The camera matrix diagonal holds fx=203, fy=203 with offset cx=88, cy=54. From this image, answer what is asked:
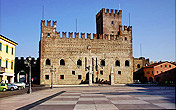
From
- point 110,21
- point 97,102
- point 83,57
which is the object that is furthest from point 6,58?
point 110,21

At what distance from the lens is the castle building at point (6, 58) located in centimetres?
3347

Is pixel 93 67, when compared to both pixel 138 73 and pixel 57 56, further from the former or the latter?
pixel 138 73

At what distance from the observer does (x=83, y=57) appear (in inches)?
1822

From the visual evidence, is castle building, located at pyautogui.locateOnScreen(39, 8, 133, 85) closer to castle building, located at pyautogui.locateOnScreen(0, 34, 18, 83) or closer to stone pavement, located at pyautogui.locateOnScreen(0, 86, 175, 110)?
castle building, located at pyautogui.locateOnScreen(0, 34, 18, 83)

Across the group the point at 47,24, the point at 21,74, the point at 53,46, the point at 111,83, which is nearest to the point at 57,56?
the point at 53,46

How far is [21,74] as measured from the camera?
5881 centimetres

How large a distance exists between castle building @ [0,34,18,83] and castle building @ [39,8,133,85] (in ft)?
25.9

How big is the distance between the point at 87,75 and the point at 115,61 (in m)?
7.40

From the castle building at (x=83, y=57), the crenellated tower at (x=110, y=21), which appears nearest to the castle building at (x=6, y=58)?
the castle building at (x=83, y=57)

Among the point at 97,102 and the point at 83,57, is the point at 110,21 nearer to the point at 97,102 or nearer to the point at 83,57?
the point at 83,57

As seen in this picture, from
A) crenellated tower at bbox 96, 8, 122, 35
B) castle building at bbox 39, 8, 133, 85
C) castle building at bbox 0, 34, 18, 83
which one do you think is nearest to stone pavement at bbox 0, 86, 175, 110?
castle building at bbox 0, 34, 18, 83

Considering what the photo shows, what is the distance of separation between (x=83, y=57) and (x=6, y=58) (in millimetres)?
17141

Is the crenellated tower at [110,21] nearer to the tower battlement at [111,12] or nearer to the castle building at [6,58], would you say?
the tower battlement at [111,12]

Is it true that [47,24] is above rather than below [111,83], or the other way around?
above
